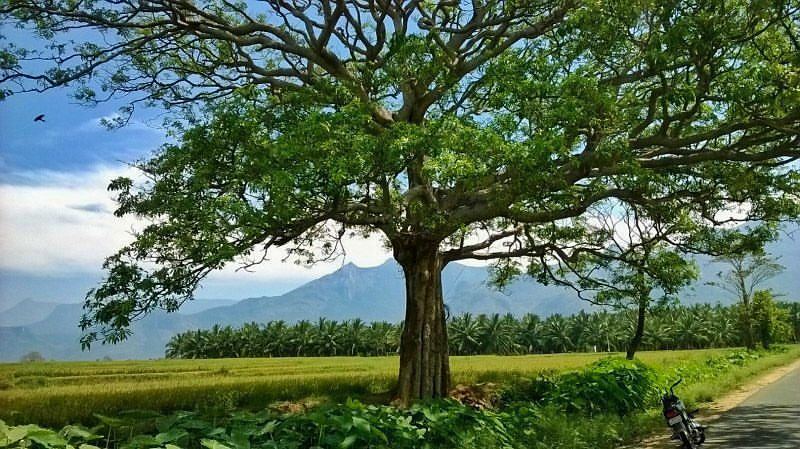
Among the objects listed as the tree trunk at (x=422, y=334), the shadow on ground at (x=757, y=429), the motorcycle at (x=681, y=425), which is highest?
the tree trunk at (x=422, y=334)

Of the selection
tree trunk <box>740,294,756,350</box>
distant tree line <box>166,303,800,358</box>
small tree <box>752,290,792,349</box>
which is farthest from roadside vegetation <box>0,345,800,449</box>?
distant tree line <box>166,303,800,358</box>

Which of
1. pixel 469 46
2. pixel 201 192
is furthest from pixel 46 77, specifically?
pixel 469 46

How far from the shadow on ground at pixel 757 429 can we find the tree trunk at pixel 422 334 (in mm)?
5794

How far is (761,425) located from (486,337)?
5334 cm

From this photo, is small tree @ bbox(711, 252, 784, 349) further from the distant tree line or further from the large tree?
the large tree

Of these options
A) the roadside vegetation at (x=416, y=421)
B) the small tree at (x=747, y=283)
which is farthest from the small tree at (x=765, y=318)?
the roadside vegetation at (x=416, y=421)

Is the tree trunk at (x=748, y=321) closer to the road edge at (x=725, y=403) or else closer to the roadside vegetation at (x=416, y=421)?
the road edge at (x=725, y=403)

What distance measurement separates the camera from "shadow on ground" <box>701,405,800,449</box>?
9.75 m

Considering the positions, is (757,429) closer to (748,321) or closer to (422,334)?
(422,334)

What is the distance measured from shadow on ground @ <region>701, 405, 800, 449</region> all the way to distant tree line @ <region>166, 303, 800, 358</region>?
49.1 m

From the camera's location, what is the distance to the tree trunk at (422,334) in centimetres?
1403

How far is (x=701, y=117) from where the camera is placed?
12758mm

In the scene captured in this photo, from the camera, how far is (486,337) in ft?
211

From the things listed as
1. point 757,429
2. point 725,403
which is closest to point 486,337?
point 725,403
